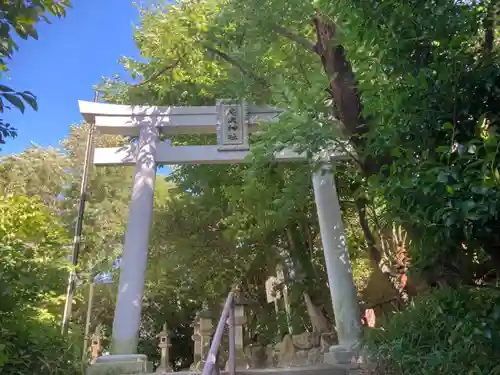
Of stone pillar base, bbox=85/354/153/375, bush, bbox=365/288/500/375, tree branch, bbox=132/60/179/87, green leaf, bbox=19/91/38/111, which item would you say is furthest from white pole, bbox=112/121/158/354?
green leaf, bbox=19/91/38/111

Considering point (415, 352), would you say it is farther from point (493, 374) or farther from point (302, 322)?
point (302, 322)

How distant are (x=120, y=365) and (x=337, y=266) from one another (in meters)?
3.10

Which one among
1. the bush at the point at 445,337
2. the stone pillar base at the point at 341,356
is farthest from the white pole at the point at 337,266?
the bush at the point at 445,337

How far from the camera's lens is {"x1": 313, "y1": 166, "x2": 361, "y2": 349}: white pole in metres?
5.86

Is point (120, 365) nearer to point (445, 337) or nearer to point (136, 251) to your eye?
point (136, 251)

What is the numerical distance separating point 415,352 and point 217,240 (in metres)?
6.58

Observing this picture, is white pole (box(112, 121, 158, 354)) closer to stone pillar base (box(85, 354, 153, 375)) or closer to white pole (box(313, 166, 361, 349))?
stone pillar base (box(85, 354, 153, 375))

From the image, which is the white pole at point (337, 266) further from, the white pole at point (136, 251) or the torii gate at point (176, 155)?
the white pole at point (136, 251)

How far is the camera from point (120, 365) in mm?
5500

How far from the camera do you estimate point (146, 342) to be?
42.5ft

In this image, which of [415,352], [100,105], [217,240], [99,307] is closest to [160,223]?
[217,240]

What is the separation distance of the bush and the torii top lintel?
416 centimetres

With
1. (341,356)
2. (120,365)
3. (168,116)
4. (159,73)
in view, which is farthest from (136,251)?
(341,356)

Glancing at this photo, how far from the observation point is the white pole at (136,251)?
19.1 ft
